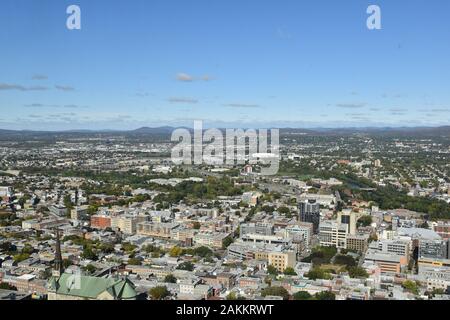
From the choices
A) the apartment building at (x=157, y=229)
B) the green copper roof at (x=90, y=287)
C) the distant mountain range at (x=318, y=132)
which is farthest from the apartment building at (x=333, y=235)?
the distant mountain range at (x=318, y=132)

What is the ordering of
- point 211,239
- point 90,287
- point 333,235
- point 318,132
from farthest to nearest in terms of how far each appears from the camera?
point 318,132, point 333,235, point 211,239, point 90,287

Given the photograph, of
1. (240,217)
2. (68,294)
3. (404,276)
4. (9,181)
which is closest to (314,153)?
(240,217)

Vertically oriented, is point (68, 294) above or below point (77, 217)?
above

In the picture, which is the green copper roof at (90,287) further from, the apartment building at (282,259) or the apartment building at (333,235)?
the apartment building at (333,235)

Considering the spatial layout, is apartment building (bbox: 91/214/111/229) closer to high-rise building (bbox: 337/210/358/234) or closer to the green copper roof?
high-rise building (bbox: 337/210/358/234)

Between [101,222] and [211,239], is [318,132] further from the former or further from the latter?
[211,239]

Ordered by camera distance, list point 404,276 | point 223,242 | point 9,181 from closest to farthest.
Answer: point 404,276 < point 223,242 < point 9,181

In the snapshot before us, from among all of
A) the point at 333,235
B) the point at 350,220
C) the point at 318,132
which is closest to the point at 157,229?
the point at 333,235

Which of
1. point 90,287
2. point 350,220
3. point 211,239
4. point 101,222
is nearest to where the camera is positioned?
point 90,287

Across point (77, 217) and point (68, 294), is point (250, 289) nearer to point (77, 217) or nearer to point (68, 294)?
point (68, 294)
